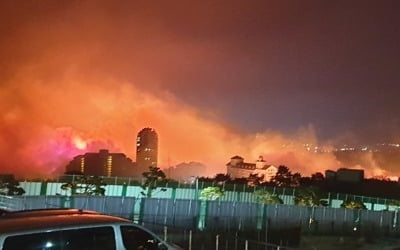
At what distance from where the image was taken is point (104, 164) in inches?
2586

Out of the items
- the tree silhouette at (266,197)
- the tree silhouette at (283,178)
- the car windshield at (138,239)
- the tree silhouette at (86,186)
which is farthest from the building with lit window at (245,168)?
the car windshield at (138,239)

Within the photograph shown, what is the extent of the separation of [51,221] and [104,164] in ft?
186

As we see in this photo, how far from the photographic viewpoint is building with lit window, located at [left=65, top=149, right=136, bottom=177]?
63.8 metres

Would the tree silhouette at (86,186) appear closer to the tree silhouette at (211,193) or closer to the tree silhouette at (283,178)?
the tree silhouette at (211,193)

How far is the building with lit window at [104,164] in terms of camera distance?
209ft

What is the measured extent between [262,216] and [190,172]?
4715 centimetres

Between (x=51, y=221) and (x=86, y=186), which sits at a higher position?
(x=51, y=221)

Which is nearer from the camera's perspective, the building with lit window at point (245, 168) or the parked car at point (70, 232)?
the parked car at point (70, 232)

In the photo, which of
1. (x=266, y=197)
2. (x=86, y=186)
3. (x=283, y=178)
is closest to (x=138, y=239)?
(x=86, y=186)

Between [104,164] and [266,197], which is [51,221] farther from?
[104,164]

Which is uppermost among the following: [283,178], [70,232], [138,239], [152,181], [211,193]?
[283,178]

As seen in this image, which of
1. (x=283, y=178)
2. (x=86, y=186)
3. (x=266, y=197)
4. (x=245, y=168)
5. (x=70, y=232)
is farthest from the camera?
(x=245, y=168)

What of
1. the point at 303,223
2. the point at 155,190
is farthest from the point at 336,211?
the point at 155,190

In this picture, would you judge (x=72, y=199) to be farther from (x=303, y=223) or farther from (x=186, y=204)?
(x=303, y=223)
